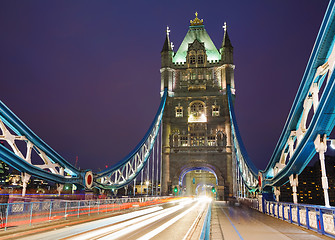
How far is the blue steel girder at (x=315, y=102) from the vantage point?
36.6ft

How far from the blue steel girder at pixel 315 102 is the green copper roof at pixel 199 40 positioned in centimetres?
4213

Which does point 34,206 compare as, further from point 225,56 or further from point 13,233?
point 225,56

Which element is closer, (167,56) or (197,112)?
(197,112)

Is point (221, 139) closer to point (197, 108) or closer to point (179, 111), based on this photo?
point (197, 108)

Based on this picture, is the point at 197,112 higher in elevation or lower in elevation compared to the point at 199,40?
lower

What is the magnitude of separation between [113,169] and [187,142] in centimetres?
2015

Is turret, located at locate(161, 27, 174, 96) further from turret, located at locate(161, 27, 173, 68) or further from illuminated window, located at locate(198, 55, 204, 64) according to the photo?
illuminated window, located at locate(198, 55, 204, 64)

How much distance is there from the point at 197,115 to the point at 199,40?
16.8 m

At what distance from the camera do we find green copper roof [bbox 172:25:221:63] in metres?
58.3

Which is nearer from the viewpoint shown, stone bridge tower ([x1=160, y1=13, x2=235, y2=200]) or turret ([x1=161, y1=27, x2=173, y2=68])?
stone bridge tower ([x1=160, y1=13, x2=235, y2=200])

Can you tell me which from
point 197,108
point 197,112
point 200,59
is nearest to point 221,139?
point 197,112

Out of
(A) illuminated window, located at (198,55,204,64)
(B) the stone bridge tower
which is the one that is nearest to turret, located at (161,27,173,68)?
(B) the stone bridge tower

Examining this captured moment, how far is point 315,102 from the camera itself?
12.7 m

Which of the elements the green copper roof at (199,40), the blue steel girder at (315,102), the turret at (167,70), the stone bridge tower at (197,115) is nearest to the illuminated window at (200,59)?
the stone bridge tower at (197,115)
